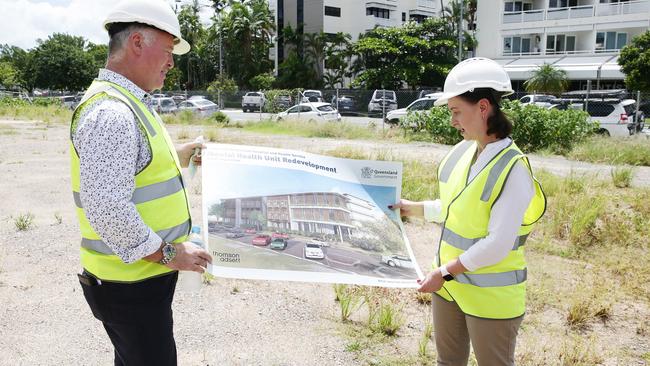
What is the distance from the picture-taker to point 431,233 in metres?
6.54

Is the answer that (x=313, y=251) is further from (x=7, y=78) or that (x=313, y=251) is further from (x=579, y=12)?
(x=7, y=78)

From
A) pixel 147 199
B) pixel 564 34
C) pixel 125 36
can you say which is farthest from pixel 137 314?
pixel 564 34

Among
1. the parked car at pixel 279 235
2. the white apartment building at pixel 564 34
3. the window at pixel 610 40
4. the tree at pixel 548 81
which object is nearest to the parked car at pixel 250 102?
the tree at pixel 548 81

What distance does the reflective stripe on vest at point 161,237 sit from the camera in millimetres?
2014

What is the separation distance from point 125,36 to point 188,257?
34.6 inches

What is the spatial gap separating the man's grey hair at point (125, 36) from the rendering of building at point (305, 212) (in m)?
0.75

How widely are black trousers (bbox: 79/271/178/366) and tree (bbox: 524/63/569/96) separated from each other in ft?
131

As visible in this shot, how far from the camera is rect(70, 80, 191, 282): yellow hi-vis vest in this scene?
6.40 feet

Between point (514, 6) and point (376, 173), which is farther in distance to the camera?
point (514, 6)

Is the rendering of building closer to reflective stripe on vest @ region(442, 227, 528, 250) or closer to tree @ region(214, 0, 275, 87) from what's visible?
reflective stripe on vest @ region(442, 227, 528, 250)

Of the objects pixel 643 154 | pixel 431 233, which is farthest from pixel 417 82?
pixel 431 233

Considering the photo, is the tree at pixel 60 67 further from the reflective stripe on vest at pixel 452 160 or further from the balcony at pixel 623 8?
the reflective stripe on vest at pixel 452 160

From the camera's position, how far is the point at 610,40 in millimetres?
41125

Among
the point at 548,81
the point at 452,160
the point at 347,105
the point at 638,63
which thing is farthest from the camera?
the point at 548,81
